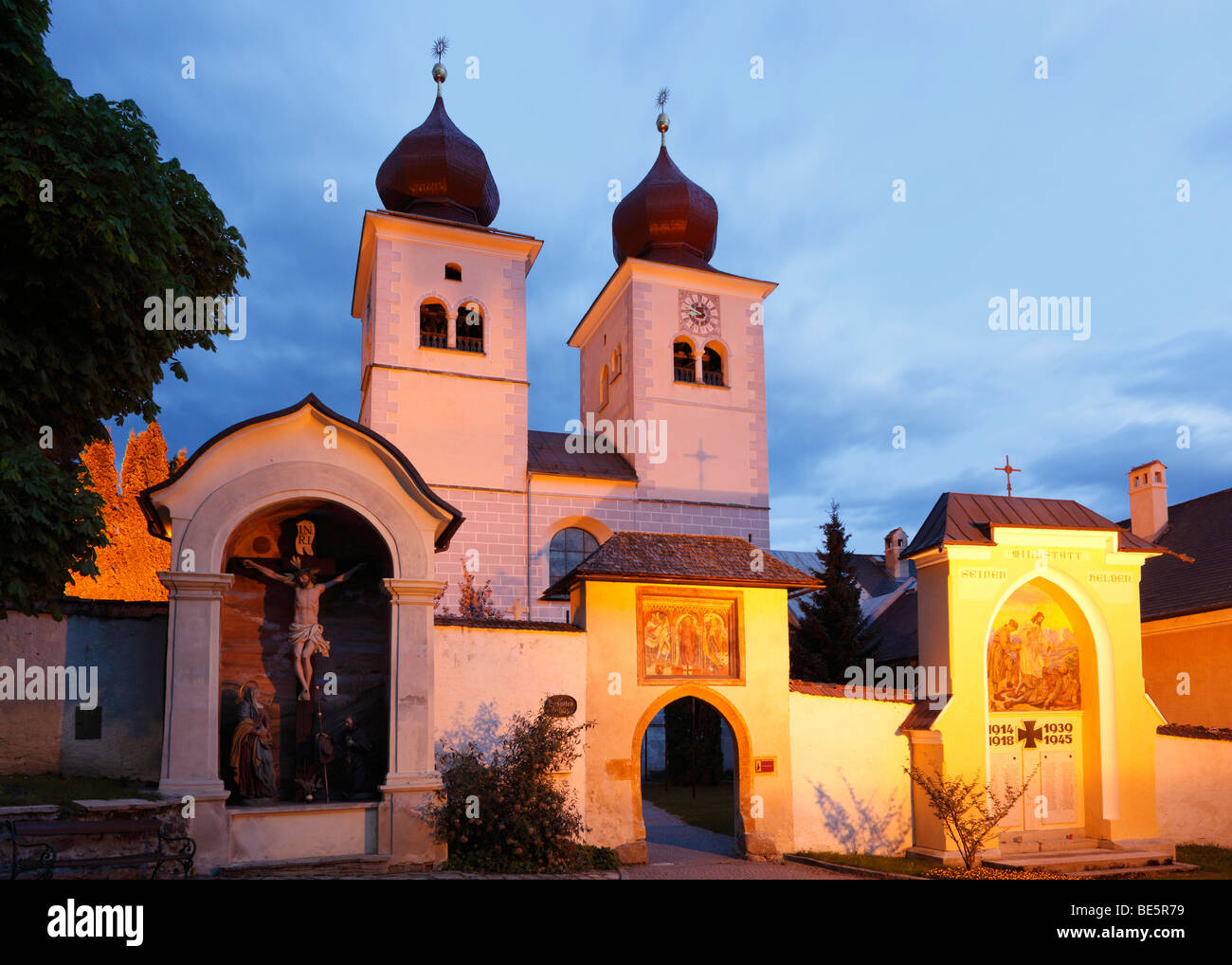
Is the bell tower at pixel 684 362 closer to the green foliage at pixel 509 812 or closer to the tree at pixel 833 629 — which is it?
the tree at pixel 833 629

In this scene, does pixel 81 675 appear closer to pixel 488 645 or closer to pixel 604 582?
pixel 488 645

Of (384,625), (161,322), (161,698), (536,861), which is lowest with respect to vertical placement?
(536,861)

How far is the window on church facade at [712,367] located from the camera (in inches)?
1214

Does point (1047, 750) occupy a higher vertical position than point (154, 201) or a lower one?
lower

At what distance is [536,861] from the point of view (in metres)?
12.6

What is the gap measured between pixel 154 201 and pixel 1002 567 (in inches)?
522

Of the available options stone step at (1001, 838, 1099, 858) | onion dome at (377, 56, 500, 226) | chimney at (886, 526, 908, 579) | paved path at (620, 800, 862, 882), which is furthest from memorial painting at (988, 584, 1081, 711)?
chimney at (886, 526, 908, 579)

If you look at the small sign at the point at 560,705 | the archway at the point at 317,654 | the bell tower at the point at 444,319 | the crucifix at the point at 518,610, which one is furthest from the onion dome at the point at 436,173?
the small sign at the point at 560,705

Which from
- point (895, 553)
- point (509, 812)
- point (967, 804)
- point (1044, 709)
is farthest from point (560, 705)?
point (895, 553)

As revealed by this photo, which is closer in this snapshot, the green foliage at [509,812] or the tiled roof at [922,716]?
the green foliage at [509,812]

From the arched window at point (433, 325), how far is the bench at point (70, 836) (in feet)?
61.1
